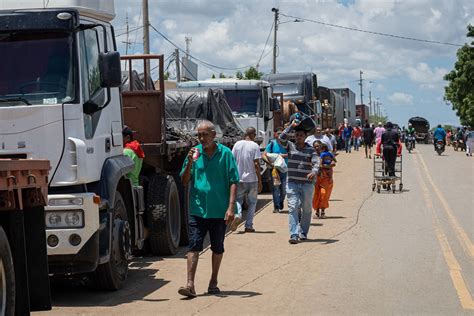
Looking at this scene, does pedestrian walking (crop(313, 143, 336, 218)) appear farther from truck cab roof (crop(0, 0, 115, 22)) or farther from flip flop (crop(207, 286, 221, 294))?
truck cab roof (crop(0, 0, 115, 22))

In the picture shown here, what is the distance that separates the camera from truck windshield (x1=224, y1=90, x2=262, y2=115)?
2289 cm

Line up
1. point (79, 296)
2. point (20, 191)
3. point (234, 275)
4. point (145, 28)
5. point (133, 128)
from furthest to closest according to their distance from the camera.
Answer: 1. point (145, 28)
2. point (133, 128)
3. point (234, 275)
4. point (79, 296)
5. point (20, 191)

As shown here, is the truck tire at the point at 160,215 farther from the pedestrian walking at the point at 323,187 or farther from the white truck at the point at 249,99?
the white truck at the point at 249,99

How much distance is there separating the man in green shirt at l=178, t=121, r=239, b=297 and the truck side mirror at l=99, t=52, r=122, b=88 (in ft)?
3.50

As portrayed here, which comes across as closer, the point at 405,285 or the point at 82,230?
the point at 82,230

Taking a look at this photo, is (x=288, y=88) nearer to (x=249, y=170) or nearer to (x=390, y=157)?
(x=390, y=157)

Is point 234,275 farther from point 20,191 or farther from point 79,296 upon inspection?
point 20,191

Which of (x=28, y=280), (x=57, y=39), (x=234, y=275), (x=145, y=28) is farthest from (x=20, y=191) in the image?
(x=145, y=28)

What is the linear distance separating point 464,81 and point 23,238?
190 feet

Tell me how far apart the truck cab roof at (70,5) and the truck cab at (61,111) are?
0.01 meters

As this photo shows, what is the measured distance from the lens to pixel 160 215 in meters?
12.8

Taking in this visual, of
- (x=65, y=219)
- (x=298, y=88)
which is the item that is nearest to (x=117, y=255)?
(x=65, y=219)

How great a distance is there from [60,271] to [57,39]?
2.35 metres

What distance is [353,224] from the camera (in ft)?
54.5
